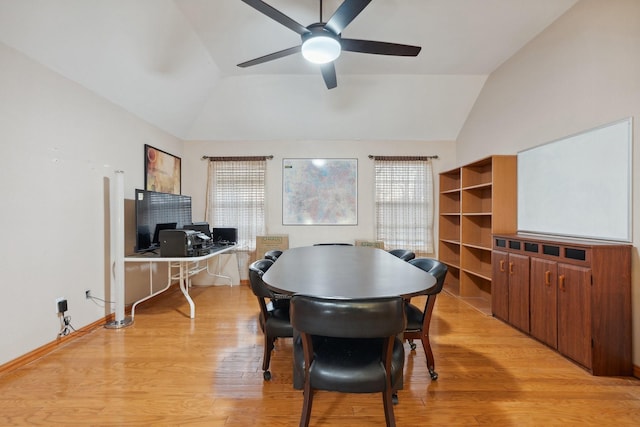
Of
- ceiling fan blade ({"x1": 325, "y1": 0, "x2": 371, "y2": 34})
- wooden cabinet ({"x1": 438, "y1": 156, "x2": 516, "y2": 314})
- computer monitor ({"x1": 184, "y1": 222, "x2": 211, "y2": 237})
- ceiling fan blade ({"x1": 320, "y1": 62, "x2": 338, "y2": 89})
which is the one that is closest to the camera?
ceiling fan blade ({"x1": 325, "y1": 0, "x2": 371, "y2": 34})

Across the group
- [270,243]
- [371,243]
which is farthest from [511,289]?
[270,243]

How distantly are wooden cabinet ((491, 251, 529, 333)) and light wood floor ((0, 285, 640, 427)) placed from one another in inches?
8.1

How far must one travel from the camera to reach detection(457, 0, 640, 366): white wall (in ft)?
6.75

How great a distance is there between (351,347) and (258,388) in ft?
2.90

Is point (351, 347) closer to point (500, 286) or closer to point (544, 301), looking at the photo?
point (544, 301)

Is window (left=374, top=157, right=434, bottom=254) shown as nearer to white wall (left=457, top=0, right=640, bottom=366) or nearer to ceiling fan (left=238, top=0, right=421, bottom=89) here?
white wall (left=457, top=0, right=640, bottom=366)

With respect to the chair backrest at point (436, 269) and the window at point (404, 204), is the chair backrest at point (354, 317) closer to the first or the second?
the chair backrest at point (436, 269)

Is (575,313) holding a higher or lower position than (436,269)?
lower

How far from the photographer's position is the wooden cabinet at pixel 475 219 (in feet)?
10.7

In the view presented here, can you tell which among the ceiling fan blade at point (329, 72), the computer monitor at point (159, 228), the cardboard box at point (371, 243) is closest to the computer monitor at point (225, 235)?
the computer monitor at point (159, 228)

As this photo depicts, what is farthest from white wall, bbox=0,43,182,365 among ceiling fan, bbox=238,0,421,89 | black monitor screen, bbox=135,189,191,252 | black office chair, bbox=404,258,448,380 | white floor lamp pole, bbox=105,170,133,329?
black office chair, bbox=404,258,448,380

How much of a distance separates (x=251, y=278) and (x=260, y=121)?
328 cm

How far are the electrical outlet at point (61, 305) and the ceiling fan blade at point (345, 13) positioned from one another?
3.29 metres

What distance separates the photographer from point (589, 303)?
206 centimetres
